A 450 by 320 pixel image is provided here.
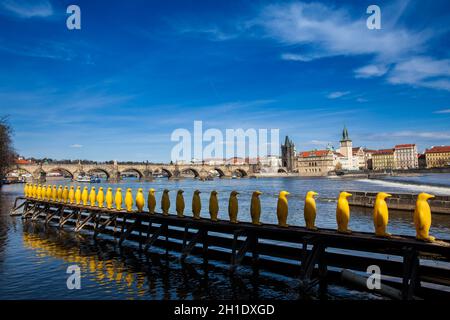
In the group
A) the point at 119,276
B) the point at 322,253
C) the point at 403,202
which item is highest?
the point at 322,253

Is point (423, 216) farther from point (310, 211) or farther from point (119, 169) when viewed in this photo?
point (119, 169)

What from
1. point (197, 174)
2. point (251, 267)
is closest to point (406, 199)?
point (251, 267)

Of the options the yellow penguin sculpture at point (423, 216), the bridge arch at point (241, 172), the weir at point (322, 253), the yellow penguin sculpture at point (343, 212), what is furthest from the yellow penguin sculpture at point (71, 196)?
the bridge arch at point (241, 172)

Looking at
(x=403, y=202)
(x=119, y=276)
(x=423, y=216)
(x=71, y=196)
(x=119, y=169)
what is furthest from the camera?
(x=119, y=169)

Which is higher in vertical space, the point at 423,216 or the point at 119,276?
the point at 423,216

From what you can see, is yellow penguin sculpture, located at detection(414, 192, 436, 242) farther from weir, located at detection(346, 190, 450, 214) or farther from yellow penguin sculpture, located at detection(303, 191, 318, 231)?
weir, located at detection(346, 190, 450, 214)

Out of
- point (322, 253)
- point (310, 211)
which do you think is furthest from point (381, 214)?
point (322, 253)

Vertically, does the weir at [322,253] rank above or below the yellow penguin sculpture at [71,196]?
below

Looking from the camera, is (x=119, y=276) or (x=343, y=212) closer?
(x=343, y=212)

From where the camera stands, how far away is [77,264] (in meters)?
16.6

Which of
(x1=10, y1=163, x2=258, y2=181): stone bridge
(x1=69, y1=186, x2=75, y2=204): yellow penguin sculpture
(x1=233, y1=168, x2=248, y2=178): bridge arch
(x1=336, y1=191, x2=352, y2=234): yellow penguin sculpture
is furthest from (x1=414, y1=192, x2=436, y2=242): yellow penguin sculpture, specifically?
(x1=233, y1=168, x2=248, y2=178): bridge arch

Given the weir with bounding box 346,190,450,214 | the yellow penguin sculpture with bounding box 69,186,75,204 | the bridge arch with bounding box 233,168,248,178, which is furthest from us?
the bridge arch with bounding box 233,168,248,178

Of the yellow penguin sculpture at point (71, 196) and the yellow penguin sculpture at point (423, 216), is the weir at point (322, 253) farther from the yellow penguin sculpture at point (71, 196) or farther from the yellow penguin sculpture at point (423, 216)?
the yellow penguin sculpture at point (71, 196)
